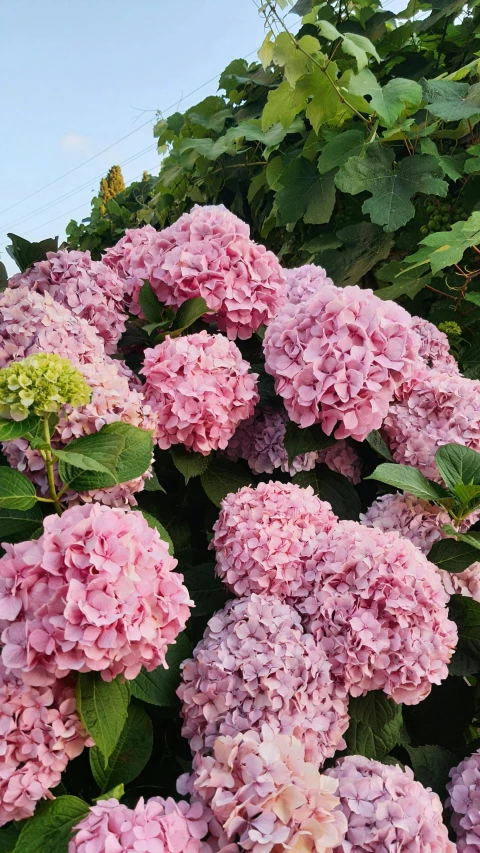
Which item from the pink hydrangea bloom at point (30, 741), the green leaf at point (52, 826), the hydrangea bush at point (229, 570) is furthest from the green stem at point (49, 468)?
the green leaf at point (52, 826)

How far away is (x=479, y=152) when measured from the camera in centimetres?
137

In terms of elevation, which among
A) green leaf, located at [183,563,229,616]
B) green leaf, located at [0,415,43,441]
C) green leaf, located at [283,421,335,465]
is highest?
green leaf, located at [0,415,43,441]

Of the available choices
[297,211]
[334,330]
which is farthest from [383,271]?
[334,330]

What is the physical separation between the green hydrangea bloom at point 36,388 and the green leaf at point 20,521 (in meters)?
0.12

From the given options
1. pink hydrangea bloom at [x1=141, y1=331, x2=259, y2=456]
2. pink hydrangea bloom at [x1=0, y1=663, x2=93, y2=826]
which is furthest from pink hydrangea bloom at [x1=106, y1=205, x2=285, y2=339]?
pink hydrangea bloom at [x1=0, y1=663, x2=93, y2=826]

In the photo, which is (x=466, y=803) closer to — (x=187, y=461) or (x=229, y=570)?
(x=229, y=570)

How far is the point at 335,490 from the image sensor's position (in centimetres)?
104

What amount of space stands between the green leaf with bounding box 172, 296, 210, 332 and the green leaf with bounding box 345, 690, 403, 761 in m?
0.62

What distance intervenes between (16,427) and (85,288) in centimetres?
50

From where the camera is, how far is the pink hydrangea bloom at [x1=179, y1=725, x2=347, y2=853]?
0.55m

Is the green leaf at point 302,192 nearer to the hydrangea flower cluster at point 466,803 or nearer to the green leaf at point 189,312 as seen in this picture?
the green leaf at point 189,312

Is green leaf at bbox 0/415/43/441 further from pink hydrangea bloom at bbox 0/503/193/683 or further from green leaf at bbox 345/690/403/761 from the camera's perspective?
green leaf at bbox 345/690/403/761

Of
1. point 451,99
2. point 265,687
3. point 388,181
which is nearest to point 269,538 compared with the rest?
point 265,687

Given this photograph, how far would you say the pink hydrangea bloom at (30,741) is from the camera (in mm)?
601
